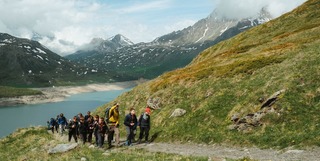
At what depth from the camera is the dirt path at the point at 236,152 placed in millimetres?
20219

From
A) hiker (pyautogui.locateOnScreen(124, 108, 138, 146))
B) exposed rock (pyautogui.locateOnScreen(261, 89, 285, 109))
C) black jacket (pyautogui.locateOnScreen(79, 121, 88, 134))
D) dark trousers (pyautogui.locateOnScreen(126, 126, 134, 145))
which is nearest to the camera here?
exposed rock (pyautogui.locateOnScreen(261, 89, 285, 109))

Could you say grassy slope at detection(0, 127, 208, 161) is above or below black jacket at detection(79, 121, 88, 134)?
below

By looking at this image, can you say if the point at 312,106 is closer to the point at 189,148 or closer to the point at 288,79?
the point at 288,79

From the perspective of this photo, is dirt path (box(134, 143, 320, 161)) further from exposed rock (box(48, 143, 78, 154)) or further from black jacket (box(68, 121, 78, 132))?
black jacket (box(68, 121, 78, 132))

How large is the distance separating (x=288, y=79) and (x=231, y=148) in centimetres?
971

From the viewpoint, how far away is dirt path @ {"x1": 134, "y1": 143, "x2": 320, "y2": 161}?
20219 millimetres

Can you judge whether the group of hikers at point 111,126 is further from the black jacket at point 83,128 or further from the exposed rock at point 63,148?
the exposed rock at point 63,148

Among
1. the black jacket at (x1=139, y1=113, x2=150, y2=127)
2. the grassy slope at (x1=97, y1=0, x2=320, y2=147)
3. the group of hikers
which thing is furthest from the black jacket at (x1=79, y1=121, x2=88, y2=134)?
the grassy slope at (x1=97, y1=0, x2=320, y2=147)

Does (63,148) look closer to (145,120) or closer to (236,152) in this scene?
(145,120)

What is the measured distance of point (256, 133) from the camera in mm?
27016

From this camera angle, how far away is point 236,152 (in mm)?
24000

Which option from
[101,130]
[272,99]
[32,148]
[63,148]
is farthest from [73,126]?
[272,99]

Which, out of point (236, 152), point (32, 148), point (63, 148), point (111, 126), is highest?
point (111, 126)

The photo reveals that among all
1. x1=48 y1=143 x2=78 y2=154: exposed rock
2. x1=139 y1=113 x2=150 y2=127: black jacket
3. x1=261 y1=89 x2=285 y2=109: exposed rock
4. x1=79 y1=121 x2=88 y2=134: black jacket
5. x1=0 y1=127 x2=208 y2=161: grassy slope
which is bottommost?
x1=0 y1=127 x2=208 y2=161: grassy slope
